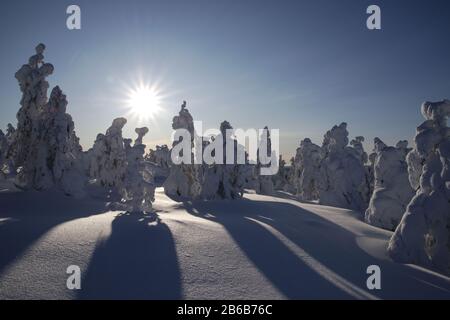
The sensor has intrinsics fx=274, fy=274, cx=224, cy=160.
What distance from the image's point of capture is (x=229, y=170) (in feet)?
90.8

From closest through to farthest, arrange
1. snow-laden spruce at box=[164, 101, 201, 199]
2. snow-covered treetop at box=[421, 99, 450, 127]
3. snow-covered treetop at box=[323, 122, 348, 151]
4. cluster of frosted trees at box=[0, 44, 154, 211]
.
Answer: snow-covered treetop at box=[421, 99, 450, 127]
cluster of frosted trees at box=[0, 44, 154, 211]
snow-laden spruce at box=[164, 101, 201, 199]
snow-covered treetop at box=[323, 122, 348, 151]

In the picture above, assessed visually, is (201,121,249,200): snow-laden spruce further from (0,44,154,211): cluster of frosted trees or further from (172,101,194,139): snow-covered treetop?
(0,44,154,211): cluster of frosted trees

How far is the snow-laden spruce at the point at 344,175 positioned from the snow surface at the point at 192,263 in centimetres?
2129

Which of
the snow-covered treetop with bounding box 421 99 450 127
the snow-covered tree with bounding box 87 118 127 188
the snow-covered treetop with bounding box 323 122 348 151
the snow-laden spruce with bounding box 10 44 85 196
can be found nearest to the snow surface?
the snow-covered treetop with bounding box 421 99 450 127

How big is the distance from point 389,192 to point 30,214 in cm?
2119

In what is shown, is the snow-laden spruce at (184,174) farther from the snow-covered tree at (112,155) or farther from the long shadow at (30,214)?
the long shadow at (30,214)

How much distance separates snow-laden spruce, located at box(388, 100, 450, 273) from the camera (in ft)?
27.5

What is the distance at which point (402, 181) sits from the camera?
17.5 metres

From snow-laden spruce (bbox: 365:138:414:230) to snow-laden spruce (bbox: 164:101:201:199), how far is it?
17.3 meters

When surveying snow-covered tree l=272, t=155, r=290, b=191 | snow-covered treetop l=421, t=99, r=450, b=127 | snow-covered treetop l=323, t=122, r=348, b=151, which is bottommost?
snow-covered tree l=272, t=155, r=290, b=191

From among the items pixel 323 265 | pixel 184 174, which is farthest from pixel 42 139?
pixel 323 265

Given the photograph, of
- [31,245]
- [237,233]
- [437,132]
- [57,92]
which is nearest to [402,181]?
[437,132]
